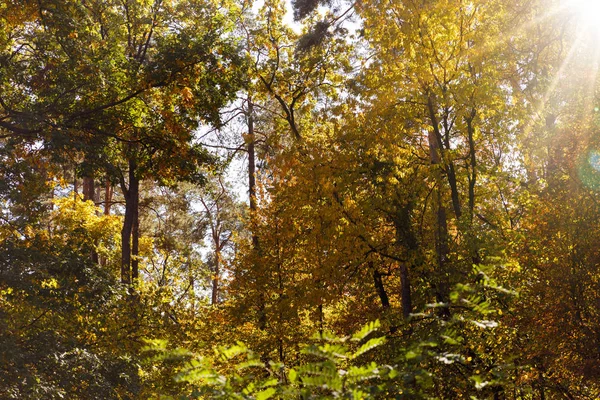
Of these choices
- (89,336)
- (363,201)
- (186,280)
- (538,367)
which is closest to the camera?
(538,367)

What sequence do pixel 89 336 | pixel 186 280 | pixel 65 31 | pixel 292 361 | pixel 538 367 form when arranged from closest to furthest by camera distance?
pixel 538 367
pixel 65 31
pixel 89 336
pixel 292 361
pixel 186 280

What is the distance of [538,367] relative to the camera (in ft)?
30.6

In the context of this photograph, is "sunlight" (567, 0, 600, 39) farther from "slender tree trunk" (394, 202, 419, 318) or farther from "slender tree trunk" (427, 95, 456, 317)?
"slender tree trunk" (394, 202, 419, 318)

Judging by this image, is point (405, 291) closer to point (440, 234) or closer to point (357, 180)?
point (440, 234)

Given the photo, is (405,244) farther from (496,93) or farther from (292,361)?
(292,361)

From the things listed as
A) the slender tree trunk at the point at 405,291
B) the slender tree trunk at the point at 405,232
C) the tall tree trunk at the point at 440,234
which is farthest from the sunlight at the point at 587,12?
the slender tree trunk at the point at 405,291

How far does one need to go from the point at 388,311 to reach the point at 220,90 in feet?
17.6

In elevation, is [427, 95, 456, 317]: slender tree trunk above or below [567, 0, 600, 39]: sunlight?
below

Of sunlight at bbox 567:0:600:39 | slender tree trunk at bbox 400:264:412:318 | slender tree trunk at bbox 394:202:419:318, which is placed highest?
sunlight at bbox 567:0:600:39

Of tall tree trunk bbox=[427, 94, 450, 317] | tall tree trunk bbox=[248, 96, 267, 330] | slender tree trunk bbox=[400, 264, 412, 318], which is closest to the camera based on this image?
tall tree trunk bbox=[427, 94, 450, 317]

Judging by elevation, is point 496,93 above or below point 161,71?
below

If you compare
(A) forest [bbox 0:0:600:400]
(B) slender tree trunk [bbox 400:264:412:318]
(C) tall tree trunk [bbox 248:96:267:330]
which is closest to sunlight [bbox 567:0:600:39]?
(A) forest [bbox 0:0:600:400]

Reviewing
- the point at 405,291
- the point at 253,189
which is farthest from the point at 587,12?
the point at 253,189

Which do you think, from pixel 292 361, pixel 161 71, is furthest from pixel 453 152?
pixel 292 361
